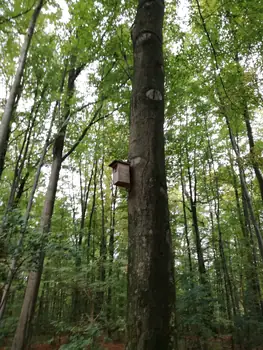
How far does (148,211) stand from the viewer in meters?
1.47

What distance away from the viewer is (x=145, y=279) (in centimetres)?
131

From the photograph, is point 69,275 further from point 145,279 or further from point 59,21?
point 59,21

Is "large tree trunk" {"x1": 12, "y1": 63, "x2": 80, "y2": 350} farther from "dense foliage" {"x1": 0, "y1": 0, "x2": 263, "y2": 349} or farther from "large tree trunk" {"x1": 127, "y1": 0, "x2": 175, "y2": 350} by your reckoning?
"large tree trunk" {"x1": 127, "y1": 0, "x2": 175, "y2": 350}

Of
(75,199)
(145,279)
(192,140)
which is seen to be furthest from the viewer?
(75,199)

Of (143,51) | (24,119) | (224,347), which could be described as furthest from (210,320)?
(24,119)

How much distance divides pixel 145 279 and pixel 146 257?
0.38 feet

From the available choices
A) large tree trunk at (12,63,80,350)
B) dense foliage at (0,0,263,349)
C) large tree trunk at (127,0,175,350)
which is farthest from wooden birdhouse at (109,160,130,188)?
large tree trunk at (12,63,80,350)

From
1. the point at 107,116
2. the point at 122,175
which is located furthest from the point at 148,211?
the point at 107,116

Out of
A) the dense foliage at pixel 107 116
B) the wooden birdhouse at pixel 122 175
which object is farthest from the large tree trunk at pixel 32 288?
the wooden birdhouse at pixel 122 175

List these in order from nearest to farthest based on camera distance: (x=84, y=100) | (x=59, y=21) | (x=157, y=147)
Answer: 1. (x=157, y=147)
2. (x=59, y=21)
3. (x=84, y=100)

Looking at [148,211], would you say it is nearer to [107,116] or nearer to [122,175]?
[122,175]

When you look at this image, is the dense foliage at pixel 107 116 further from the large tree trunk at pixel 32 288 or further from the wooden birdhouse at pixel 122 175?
the wooden birdhouse at pixel 122 175

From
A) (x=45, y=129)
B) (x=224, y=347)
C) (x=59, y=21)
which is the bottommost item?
(x=224, y=347)

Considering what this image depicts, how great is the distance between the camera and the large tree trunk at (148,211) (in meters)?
1.24
